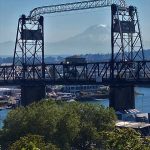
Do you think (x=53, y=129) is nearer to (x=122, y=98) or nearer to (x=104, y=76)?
(x=122, y=98)

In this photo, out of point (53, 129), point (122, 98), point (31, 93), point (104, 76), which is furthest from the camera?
point (104, 76)

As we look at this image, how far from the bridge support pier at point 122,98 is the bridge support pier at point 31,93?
10064mm

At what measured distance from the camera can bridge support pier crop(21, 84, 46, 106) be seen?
58.0 metres

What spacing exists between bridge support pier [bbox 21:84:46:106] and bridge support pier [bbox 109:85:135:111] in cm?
1006

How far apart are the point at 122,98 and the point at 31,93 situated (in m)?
12.1

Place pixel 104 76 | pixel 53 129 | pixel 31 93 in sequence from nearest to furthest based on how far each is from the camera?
pixel 53 129 < pixel 31 93 < pixel 104 76

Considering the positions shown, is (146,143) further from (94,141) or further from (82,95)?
(82,95)

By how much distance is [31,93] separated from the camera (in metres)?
58.8

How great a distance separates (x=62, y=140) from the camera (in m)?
28.8

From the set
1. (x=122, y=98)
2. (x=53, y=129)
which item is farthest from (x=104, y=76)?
(x=53, y=129)

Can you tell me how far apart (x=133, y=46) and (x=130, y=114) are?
9.36 metres

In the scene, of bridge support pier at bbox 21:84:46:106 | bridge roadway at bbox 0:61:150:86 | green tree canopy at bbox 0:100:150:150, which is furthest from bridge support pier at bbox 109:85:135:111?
green tree canopy at bbox 0:100:150:150

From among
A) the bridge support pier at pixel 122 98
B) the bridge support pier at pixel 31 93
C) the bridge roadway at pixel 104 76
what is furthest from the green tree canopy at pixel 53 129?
the bridge support pier at pixel 31 93

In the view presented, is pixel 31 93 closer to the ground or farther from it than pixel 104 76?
closer to the ground
